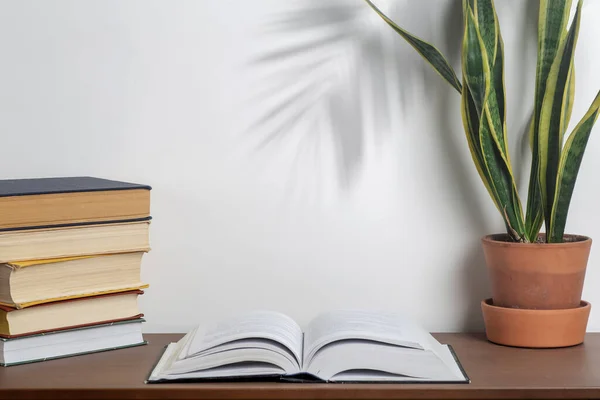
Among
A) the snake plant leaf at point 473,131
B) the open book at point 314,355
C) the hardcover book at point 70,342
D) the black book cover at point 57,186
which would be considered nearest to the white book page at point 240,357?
the open book at point 314,355

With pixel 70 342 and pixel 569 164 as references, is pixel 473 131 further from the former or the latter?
pixel 70 342

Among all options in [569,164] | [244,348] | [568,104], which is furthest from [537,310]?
[244,348]

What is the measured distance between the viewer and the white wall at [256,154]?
1209 mm

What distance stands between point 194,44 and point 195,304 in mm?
431

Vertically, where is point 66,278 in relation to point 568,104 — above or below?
below

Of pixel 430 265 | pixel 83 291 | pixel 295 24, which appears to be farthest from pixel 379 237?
pixel 83 291

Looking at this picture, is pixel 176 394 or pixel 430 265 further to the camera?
pixel 430 265

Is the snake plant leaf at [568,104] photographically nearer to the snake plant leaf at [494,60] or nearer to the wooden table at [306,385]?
the snake plant leaf at [494,60]

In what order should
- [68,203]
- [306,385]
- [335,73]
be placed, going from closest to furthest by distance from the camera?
[306,385]
[68,203]
[335,73]

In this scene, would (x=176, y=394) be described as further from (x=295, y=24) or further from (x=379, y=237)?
(x=295, y=24)

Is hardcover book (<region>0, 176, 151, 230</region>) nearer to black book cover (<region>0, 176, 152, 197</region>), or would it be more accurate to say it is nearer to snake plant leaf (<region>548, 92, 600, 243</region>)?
black book cover (<region>0, 176, 152, 197</region>)

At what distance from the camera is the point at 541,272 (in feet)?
3.41

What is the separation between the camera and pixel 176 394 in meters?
0.89

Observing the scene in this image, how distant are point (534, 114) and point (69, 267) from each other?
2.33 ft
